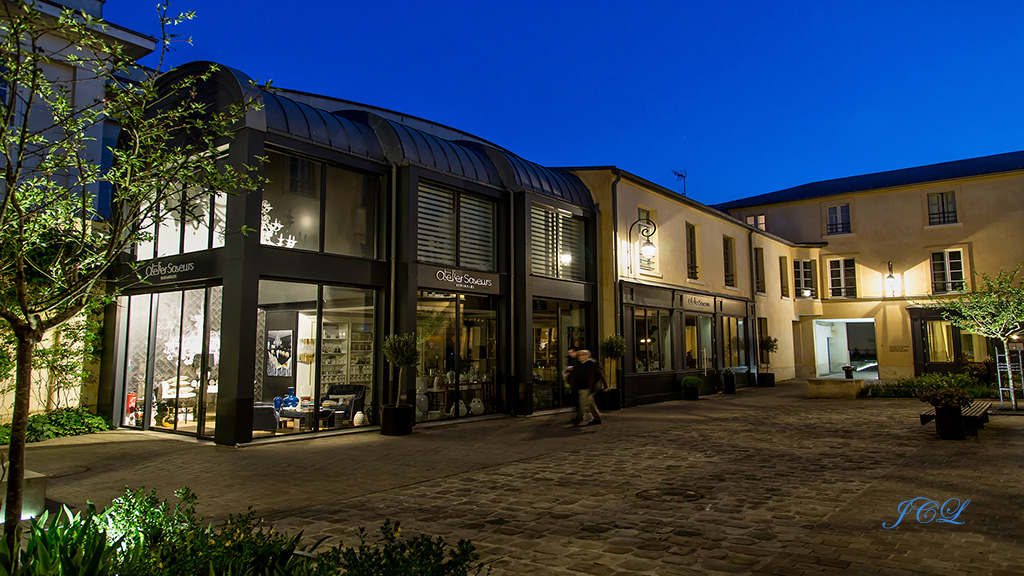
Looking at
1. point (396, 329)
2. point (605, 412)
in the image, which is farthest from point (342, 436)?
point (605, 412)

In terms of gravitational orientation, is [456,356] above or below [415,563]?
above

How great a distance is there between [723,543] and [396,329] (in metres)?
9.43

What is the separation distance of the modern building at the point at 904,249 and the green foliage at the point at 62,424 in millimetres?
29822

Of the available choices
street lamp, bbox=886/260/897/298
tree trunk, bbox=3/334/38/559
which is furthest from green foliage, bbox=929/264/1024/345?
tree trunk, bbox=3/334/38/559

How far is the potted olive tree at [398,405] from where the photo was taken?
1265 cm

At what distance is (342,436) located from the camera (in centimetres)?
1257

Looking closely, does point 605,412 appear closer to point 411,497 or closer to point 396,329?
point 396,329

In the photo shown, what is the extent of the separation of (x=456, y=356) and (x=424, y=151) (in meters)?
4.74

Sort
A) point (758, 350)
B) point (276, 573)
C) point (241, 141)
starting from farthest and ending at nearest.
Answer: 1. point (758, 350)
2. point (241, 141)
3. point (276, 573)

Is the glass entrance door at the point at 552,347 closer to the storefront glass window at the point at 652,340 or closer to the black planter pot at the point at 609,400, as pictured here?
the black planter pot at the point at 609,400

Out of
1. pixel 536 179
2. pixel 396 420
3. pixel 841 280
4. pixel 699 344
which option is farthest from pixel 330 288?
pixel 841 280

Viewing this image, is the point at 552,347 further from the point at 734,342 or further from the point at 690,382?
the point at 734,342

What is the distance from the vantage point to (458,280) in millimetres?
14820

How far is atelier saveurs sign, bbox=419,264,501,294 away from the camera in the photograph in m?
14.1
